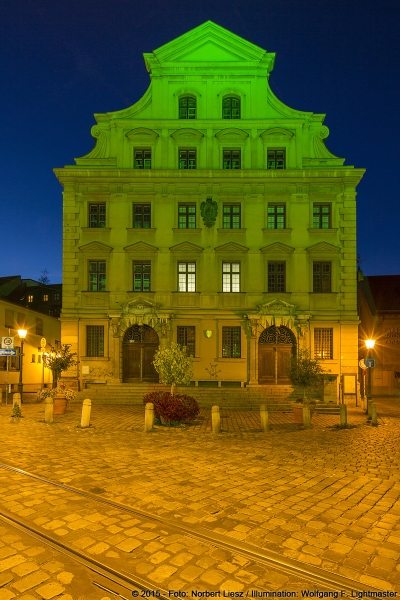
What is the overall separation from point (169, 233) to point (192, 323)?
585cm

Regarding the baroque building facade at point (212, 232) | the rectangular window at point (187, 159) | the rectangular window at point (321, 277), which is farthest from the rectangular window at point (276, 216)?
the rectangular window at point (187, 159)

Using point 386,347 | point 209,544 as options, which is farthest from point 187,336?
point 209,544

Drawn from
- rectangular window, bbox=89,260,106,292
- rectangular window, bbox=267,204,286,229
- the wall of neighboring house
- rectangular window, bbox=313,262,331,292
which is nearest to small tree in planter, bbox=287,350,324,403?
rectangular window, bbox=313,262,331,292

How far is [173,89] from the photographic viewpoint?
3002 centimetres

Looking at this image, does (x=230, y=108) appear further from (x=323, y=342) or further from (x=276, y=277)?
(x=323, y=342)

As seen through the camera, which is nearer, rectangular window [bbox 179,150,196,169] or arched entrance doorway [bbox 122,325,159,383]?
arched entrance doorway [bbox 122,325,159,383]

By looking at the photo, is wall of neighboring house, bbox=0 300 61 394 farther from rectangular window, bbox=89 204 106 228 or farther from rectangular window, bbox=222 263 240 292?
rectangular window, bbox=222 263 240 292

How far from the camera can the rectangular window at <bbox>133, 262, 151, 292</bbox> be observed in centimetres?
2894

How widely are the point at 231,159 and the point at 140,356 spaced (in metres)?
13.8

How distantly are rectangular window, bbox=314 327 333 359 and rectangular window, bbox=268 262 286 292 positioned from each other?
3407mm

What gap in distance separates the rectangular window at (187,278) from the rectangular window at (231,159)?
22.3 ft

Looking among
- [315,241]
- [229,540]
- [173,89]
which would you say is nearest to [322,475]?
[229,540]

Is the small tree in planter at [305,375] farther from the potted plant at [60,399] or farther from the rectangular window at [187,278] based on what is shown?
the rectangular window at [187,278]

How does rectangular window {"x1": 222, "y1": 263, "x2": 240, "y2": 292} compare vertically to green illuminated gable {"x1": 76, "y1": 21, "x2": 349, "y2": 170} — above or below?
below
